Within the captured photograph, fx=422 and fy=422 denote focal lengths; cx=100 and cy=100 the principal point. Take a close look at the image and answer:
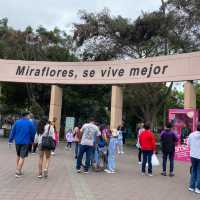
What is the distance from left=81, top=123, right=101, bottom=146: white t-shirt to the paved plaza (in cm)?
97

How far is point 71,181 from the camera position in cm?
1095

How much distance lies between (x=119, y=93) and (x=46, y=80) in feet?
18.0

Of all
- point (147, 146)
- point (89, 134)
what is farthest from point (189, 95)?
point (89, 134)

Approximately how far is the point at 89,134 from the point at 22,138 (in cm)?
Result: 245

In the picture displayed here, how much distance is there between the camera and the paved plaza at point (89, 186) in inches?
353

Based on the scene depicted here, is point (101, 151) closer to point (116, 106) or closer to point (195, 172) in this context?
point (195, 172)

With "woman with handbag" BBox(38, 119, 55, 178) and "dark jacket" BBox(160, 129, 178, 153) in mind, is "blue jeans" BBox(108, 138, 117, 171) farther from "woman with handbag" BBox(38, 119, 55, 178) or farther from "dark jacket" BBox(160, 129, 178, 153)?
"woman with handbag" BBox(38, 119, 55, 178)

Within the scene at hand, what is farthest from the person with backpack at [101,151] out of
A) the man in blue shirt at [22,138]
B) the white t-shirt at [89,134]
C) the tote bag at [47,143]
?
the man in blue shirt at [22,138]

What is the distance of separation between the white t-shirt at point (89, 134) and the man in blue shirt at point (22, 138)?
79.3 inches

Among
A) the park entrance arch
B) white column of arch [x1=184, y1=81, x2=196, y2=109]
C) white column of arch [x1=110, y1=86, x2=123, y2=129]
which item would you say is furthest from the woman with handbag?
white column of arch [x1=110, y1=86, x2=123, y2=129]

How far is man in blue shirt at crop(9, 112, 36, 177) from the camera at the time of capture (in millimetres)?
11455

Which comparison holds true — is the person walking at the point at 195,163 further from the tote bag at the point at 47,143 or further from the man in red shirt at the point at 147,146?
the tote bag at the point at 47,143

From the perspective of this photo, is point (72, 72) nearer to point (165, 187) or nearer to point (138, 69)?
point (138, 69)

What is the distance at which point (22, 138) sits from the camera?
37.8 feet
